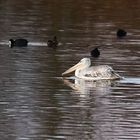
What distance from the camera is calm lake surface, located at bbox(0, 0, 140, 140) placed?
15.4 metres

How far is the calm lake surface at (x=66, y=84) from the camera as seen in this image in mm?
15422

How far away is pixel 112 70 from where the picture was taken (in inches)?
832

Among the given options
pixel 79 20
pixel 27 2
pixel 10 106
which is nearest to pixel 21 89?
pixel 10 106

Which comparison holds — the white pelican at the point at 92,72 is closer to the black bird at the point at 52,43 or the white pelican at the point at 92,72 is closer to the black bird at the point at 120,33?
the black bird at the point at 52,43

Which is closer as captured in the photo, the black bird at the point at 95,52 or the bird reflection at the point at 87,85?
the bird reflection at the point at 87,85

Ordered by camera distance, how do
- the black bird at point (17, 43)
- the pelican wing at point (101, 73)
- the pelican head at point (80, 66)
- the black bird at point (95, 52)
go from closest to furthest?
the pelican wing at point (101, 73), the pelican head at point (80, 66), the black bird at point (95, 52), the black bird at point (17, 43)

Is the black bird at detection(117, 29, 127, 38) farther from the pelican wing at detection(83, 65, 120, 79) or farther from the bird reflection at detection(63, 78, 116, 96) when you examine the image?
the bird reflection at detection(63, 78, 116, 96)

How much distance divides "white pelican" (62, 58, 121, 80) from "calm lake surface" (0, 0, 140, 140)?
0.69 feet

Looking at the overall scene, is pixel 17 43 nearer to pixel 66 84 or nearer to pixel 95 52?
pixel 95 52

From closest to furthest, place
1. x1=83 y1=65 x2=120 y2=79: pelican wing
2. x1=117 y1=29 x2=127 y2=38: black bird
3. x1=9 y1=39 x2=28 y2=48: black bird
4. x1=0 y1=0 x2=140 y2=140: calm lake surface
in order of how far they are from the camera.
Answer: x1=0 y1=0 x2=140 y2=140: calm lake surface, x1=83 y1=65 x2=120 y2=79: pelican wing, x1=9 y1=39 x2=28 y2=48: black bird, x1=117 y1=29 x2=127 y2=38: black bird

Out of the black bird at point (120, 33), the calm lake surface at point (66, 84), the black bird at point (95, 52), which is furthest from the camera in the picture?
the black bird at point (120, 33)

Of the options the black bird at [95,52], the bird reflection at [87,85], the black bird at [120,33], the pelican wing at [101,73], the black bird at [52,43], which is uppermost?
the black bird at [120,33]

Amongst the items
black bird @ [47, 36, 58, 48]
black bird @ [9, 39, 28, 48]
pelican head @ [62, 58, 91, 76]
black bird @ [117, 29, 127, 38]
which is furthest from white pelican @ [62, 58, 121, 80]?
→ black bird @ [117, 29, 127, 38]

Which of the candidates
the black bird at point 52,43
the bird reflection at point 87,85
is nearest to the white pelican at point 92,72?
the bird reflection at point 87,85
